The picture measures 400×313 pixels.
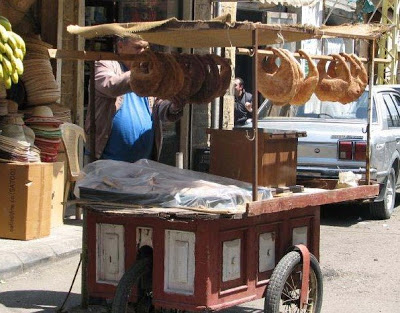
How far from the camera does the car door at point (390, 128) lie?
10.9 metres

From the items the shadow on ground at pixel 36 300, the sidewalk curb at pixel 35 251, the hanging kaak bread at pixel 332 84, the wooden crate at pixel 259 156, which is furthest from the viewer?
the sidewalk curb at pixel 35 251

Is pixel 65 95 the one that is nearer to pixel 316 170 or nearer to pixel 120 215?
pixel 316 170

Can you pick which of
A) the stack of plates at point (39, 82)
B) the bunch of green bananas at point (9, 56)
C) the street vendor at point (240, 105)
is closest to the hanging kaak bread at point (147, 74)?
the bunch of green bananas at point (9, 56)

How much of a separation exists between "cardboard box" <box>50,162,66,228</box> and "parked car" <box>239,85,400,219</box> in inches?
115

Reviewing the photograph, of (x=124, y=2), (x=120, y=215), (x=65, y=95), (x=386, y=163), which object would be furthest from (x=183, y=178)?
(x=124, y=2)

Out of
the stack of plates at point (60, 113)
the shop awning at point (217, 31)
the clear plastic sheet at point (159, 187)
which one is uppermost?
the shop awning at point (217, 31)

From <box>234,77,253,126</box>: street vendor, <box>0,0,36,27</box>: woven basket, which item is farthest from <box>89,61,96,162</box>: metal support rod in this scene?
<box>234,77,253,126</box>: street vendor

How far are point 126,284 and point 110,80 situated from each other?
153 cm

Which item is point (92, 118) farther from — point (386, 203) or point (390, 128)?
point (390, 128)

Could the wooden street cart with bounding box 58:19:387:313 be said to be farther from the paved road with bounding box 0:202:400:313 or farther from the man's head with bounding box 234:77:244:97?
the man's head with bounding box 234:77:244:97

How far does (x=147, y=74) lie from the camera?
5.50 m

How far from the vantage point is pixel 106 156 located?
633cm

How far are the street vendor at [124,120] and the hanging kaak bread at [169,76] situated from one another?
422 mm

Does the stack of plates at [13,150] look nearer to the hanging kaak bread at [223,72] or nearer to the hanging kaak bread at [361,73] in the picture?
the hanging kaak bread at [223,72]
